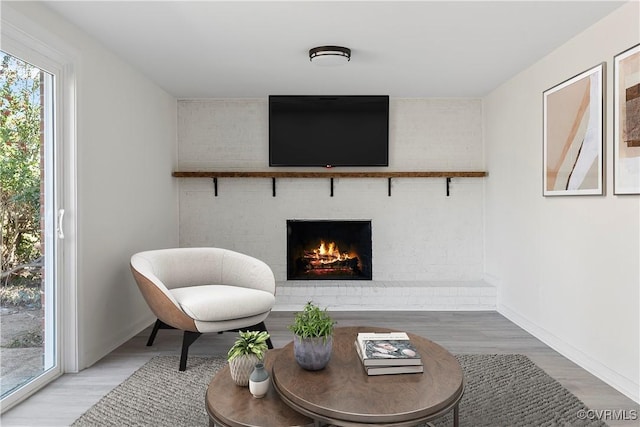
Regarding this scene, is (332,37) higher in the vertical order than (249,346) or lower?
higher

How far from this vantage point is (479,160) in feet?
15.9

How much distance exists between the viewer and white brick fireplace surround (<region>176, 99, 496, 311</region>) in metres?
4.83

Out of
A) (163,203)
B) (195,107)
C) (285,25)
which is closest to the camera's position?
(285,25)

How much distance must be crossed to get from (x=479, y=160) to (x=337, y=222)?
1.76 meters

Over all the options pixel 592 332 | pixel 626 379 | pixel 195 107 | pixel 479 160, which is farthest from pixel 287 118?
pixel 626 379

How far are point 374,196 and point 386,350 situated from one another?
3.07 metres

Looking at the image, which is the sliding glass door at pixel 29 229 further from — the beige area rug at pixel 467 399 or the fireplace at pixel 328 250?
the fireplace at pixel 328 250

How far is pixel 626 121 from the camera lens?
249 cm

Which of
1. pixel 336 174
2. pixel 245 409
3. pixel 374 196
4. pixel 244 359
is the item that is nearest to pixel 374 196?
pixel 374 196

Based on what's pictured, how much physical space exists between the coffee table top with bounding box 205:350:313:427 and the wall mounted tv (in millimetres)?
3185

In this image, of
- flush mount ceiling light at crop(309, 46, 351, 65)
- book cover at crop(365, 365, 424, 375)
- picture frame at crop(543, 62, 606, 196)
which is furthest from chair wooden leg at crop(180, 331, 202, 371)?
picture frame at crop(543, 62, 606, 196)

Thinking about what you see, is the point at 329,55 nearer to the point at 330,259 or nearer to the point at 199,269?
the point at 199,269

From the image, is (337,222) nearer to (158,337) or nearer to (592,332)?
(158,337)

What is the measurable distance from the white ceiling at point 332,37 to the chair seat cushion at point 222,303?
5.94 ft
